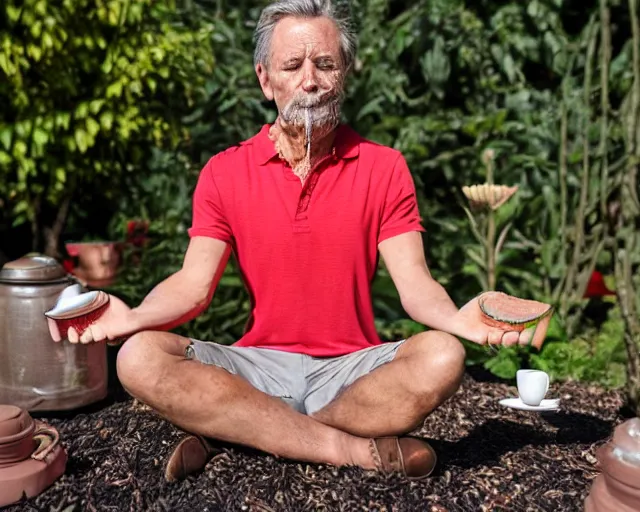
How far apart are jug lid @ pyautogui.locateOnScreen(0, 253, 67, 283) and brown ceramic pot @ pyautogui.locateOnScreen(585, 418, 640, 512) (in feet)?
7.23

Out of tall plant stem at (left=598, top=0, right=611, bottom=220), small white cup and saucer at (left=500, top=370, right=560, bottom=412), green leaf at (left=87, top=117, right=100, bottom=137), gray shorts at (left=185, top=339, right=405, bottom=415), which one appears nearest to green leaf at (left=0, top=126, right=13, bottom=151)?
green leaf at (left=87, top=117, right=100, bottom=137)

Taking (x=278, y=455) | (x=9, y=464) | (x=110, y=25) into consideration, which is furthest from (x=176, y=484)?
(x=110, y=25)

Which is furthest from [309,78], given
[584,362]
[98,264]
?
[98,264]

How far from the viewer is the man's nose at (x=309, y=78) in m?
2.59

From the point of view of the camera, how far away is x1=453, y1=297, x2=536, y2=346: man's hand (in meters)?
2.29

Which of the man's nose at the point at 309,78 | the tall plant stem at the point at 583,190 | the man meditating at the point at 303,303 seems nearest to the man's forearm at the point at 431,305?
the man meditating at the point at 303,303

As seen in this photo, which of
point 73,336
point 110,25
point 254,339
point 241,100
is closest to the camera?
point 73,336

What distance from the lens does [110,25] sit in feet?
13.6

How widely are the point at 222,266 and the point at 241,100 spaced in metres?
2.03

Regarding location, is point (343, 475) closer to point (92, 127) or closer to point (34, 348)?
point (34, 348)

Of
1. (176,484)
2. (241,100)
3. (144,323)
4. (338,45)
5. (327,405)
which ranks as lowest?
(176,484)

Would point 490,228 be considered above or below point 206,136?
below

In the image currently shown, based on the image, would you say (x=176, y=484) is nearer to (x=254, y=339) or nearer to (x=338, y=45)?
(x=254, y=339)

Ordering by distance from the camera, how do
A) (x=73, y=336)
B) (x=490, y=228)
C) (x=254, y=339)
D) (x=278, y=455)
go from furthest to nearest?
(x=490, y=228) → (x=254, y=339) → (x=278, y=455) → (x=73, y=336)
